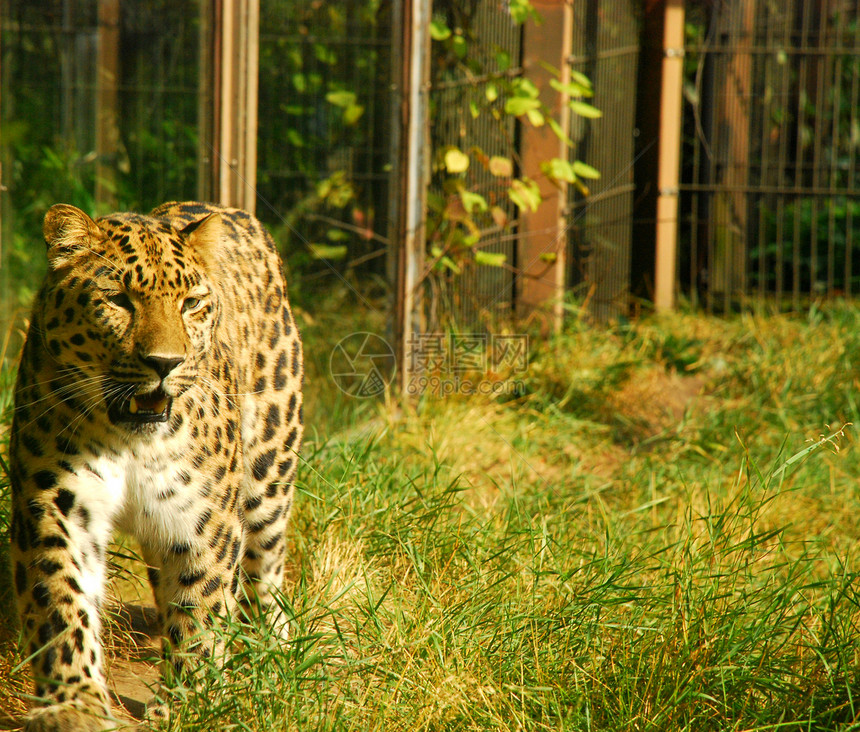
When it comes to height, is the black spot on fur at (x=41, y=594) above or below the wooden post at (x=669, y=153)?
below

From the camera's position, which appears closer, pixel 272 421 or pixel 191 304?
pixel 191 304

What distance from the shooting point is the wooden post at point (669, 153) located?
7.69 m

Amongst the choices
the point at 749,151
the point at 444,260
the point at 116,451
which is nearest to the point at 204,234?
the point at 116,451

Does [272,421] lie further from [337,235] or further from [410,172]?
[410,172]

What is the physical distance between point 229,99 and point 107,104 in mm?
539

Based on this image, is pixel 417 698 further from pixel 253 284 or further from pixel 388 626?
pixel 253 284

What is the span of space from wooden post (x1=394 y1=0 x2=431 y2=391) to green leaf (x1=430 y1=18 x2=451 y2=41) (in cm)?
34

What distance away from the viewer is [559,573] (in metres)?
3.09

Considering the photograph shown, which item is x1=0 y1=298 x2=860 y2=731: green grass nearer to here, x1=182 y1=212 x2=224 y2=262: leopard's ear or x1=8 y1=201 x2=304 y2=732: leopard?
x1=8 y1=201 x2=304 y2=732: leopard

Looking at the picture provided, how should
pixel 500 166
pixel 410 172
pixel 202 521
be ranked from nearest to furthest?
pixel 202 521
pixel 410 172
pixel 500 166

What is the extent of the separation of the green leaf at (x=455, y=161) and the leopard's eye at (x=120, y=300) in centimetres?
312

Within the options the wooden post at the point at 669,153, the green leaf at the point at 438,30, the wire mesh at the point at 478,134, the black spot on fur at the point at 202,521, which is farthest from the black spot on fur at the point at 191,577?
the wooden post at the point at 669,153

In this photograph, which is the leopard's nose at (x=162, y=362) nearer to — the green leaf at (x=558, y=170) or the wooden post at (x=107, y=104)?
the wooden post at (x=107, y=104)

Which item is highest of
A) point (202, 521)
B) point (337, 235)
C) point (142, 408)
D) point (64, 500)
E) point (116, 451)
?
point (337, 235)
